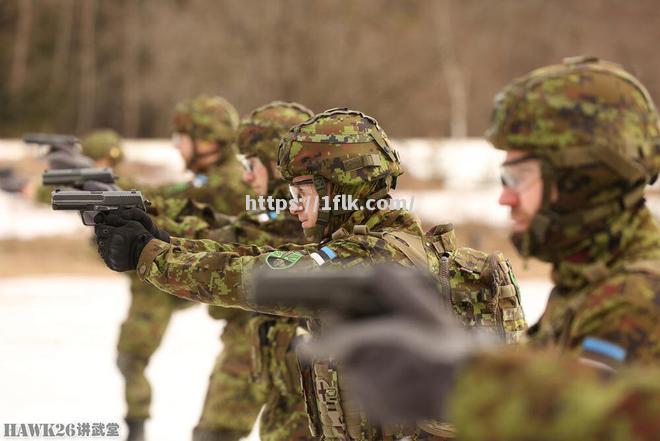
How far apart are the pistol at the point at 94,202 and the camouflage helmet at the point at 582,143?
5.79ft

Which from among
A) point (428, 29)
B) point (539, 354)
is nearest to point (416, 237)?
point (539, 354)

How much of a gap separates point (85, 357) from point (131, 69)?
19255 millimetres

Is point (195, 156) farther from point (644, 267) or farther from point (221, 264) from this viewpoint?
point (644, 267)

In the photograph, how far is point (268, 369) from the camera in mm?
5000

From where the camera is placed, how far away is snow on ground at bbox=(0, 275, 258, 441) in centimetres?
747

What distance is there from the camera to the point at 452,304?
3.39 meters

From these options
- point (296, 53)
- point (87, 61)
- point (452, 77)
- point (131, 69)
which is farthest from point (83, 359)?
point (87, 61)

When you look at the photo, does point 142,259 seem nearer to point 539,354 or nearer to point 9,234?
point 539,354

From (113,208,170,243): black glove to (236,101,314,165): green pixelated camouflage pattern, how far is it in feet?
5.54

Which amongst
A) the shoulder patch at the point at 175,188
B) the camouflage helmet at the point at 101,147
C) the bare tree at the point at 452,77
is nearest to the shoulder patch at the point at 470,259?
the shoulder patch at the point at 175,188

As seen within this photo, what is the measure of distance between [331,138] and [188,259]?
24.0 inches

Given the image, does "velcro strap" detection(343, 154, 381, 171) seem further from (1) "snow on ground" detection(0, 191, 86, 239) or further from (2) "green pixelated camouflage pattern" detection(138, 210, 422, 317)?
(1) "snow on ground" detection(0, 191, 86, 239)

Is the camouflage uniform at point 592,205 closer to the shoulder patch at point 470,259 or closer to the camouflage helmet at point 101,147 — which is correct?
the shoulder patch at point 470,259

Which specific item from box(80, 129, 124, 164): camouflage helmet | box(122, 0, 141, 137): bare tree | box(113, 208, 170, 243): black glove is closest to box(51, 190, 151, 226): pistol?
box(113, 208, 170, 243): black glove
